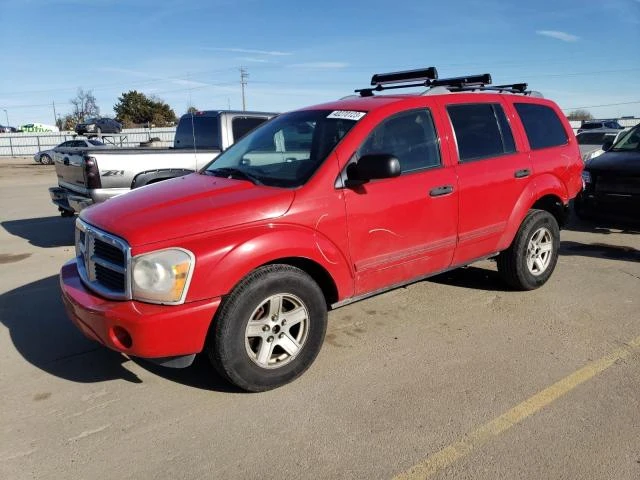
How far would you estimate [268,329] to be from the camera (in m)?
3.36

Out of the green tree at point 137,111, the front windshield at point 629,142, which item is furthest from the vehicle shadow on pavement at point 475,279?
the green tree at point 137,111

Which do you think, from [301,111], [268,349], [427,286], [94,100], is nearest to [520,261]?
[427,286]

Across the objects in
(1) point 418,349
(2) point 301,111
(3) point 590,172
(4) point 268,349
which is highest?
(2) point 301,111

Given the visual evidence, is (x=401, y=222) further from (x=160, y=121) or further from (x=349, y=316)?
(x=160, y=121)

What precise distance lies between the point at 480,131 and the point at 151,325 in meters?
3.23

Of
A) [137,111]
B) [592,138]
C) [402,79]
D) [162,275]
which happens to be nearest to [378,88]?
[402,79]

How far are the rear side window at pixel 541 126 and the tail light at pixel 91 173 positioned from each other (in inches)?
202

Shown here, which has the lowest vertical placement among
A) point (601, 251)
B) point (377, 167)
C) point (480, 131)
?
point (601, 251)

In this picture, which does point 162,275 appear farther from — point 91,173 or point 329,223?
point 91,173

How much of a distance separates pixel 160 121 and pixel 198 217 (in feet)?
220

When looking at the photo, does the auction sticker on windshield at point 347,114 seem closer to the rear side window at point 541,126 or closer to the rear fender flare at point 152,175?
the rear side window at point 541,126

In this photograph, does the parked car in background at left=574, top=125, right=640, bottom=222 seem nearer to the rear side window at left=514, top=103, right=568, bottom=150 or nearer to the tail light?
the rear side window at left=514, top=103, right=568, bottom=150

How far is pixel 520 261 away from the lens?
5023 millimetres

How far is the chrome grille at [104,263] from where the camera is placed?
3.06m
